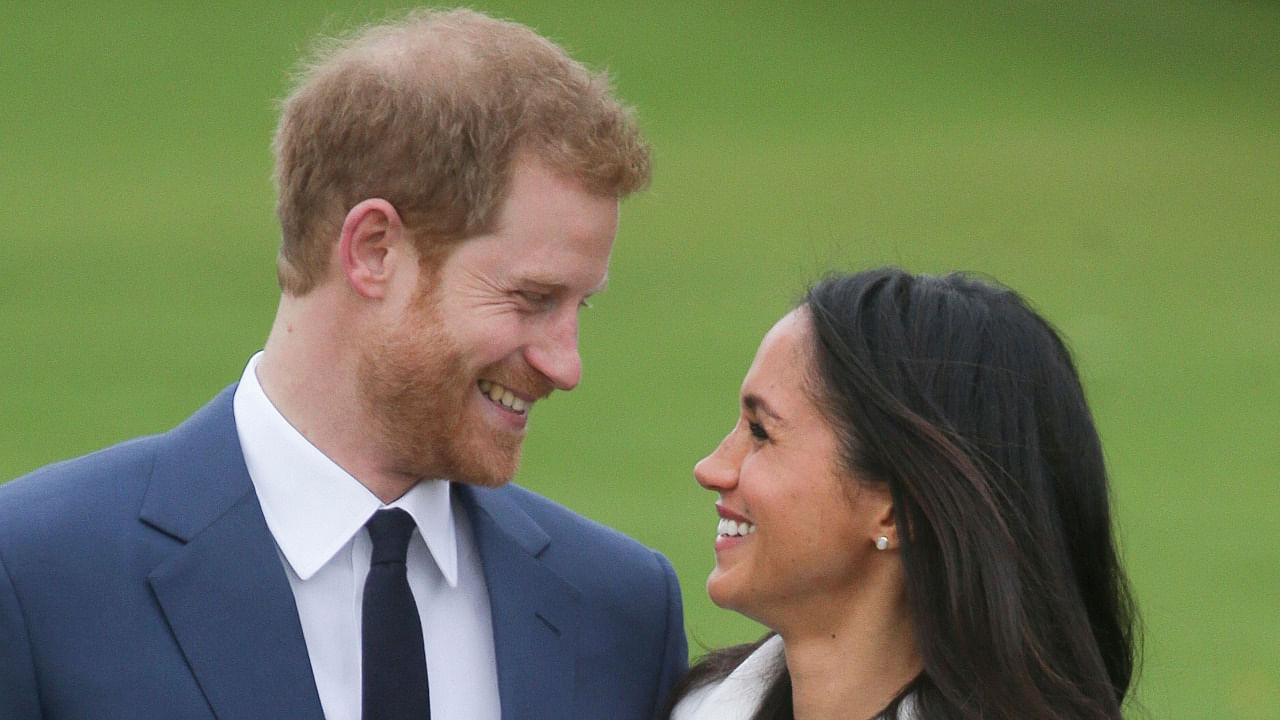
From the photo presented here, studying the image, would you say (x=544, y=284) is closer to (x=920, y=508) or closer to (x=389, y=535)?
(x=389, y=535)

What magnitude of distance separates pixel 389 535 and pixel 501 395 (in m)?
0.29

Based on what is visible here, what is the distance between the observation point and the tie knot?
2859 mm

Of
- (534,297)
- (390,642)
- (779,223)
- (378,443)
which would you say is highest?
(534,297)

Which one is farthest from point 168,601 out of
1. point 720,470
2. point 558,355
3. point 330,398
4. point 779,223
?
point 779,223

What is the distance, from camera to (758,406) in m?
3.11

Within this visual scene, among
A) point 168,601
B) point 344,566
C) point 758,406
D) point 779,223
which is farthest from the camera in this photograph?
point 779,223

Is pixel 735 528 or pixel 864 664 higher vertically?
pixel 735 528

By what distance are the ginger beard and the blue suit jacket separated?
0.22m

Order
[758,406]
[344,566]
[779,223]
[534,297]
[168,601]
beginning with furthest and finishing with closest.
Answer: [779,223] < [758,406] < [534,297] < [344,566] < [168,601]

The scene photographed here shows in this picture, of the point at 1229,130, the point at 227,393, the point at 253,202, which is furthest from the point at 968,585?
the point at 1229,130

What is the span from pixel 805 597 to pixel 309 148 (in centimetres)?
108

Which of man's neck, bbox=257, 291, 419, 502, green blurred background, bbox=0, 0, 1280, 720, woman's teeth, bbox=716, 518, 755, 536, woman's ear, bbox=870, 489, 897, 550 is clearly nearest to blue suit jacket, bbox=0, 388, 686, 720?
man's neck, bbox=257, 291, 419, 502

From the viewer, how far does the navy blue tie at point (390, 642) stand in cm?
277

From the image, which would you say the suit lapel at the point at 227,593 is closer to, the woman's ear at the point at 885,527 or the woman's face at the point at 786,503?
the woman's face at the point at 786,503
